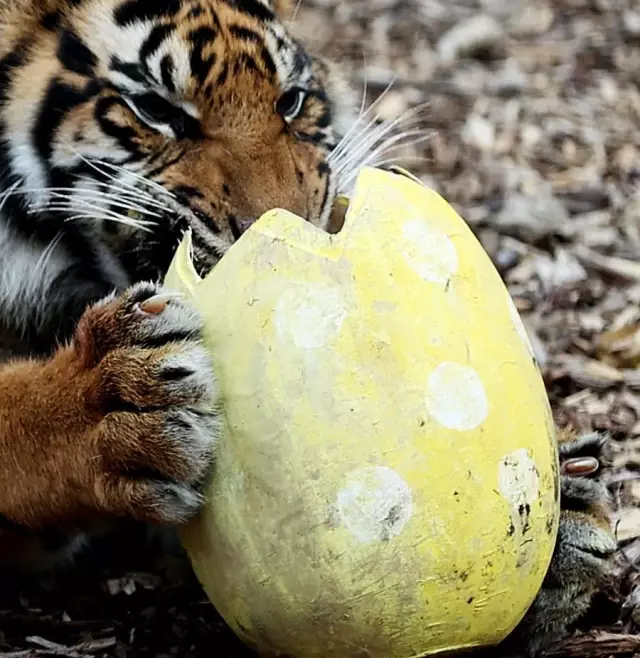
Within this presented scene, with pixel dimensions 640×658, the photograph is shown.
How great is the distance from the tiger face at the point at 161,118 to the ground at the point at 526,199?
0.63 metres

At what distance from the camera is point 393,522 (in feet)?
5.30

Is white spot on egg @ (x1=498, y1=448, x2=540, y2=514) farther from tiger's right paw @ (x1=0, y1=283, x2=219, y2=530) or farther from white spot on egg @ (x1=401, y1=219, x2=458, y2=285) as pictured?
tiger's right paw @ (x1=0, y1=283, x2=219, y2=530)

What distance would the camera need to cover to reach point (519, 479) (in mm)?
1680

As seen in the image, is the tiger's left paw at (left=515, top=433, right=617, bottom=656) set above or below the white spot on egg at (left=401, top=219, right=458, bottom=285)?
below

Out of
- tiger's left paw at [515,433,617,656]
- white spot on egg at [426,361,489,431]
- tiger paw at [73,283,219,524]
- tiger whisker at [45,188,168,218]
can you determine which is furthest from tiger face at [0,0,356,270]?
tiger's left paw at [515,433,617,656]

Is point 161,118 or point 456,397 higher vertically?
point 161,118

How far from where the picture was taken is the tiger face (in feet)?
6.68

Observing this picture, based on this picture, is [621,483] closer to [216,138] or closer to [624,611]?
[624,611]

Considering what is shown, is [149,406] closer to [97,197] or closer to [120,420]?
[120,420]

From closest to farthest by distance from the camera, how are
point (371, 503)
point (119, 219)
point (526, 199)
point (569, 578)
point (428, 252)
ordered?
point (371, 503) < point (428, 252) < point (569, 578) < point (119, 219) < point (526, 199)

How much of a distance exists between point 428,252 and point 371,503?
1.10ft

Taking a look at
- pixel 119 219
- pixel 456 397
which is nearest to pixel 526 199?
pixel 119 219

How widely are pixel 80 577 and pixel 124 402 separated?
771mm

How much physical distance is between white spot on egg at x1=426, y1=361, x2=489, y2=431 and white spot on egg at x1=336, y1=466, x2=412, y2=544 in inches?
3.8
